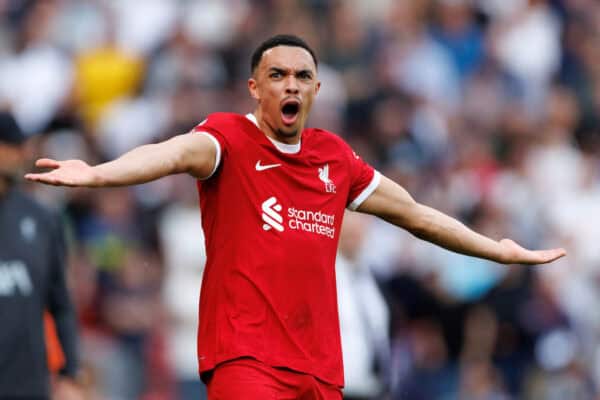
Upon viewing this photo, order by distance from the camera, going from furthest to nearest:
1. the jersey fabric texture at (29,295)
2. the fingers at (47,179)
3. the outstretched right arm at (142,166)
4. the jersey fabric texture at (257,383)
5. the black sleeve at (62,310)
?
the black sleeve at (62,310), the jersey fabric texture at (29,295), the jersey fabric texture at (257,383), the outstretched right arm at (142,166), the fingers at (47,179)

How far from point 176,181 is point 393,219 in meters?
6.83

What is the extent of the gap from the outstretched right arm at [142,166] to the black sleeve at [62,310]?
269cm

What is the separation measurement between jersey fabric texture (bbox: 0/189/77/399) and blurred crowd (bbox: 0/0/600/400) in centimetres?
261

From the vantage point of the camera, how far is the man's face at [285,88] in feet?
24.5

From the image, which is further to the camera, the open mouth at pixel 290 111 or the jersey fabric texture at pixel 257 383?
the open mouth at pixel 290 111

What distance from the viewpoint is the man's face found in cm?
748

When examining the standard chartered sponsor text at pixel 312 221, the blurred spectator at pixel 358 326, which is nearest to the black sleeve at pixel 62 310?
the blurred spectator at pixel 358 326

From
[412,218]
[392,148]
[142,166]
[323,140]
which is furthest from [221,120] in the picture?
[392,148]

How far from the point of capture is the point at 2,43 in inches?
684

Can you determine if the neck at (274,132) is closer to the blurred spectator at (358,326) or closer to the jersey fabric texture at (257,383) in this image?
the jersey fabric texture at (257,383)

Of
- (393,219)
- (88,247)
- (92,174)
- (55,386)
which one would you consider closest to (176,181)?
(88,247)

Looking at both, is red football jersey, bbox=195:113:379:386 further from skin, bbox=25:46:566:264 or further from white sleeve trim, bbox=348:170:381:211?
white sleeve trim, bbox=348:170:381:211

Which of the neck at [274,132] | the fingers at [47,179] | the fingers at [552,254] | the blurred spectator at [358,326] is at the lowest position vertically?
the blurred spectator at [358,326]

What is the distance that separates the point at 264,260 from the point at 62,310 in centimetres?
275
